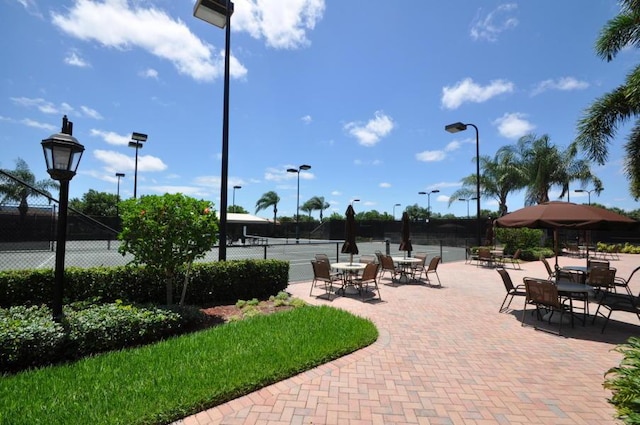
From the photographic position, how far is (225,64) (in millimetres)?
7988

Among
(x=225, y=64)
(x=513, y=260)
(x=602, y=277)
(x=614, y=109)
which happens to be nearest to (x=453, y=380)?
(x=602, y=277)

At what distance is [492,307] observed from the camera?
7.29m

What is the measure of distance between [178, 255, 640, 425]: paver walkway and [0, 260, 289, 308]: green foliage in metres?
3.04

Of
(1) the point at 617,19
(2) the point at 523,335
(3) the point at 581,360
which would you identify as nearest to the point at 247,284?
(2) the point at 523,335

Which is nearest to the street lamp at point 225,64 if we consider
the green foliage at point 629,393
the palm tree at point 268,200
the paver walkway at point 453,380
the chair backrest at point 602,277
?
the paver walkway at point 453,380

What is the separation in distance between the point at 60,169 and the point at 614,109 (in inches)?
559

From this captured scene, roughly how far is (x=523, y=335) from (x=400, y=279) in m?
5.46

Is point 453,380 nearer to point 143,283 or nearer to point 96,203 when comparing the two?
point 143,283

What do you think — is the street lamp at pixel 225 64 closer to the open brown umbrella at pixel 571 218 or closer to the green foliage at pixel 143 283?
the green foliage at pixel 143 283

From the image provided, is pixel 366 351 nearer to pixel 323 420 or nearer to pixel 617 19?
pixel 323 420

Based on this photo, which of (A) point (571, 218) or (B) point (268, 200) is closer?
(A) point (571, 218)

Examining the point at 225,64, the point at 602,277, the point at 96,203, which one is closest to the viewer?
the point at 602,277

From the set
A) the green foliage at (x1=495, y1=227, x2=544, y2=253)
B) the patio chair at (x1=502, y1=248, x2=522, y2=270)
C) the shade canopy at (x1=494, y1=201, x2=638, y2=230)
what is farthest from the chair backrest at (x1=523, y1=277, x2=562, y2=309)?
the green foliage at (x1=495, y1=227, x2=544, y2=253)

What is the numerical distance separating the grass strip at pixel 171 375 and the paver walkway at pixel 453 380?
0.16 m
